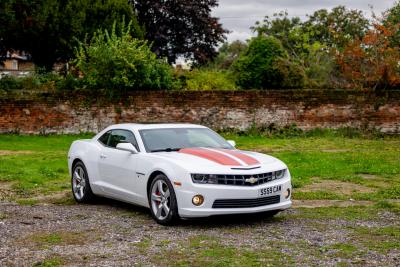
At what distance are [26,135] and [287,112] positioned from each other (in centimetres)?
927

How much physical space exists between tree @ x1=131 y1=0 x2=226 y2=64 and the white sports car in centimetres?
2987

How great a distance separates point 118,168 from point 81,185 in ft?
4.56

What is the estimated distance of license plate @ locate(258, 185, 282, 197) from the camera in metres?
8.91

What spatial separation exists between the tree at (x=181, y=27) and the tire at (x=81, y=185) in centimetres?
2915

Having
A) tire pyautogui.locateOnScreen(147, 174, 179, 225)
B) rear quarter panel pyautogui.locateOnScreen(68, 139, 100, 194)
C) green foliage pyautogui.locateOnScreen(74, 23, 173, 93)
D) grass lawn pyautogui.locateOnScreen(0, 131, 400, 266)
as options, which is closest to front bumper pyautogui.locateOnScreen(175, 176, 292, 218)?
tire pyautogui.locateOnScreen(147, 174, 179, 225)

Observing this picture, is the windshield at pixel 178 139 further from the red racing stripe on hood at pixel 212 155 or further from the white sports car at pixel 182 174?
the red racing stripe on hood at pixel 212 155

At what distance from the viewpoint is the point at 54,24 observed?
1318 inches

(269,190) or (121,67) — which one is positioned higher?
(121,67)

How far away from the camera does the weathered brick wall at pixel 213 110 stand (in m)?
23.6

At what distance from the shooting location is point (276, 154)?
18.0m

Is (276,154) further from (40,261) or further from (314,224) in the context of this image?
(40,261)

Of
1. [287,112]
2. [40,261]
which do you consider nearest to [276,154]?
[287,112]

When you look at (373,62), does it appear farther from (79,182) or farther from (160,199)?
(160,199)

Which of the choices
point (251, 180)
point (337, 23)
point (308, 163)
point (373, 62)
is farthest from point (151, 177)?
point (337, 23)
